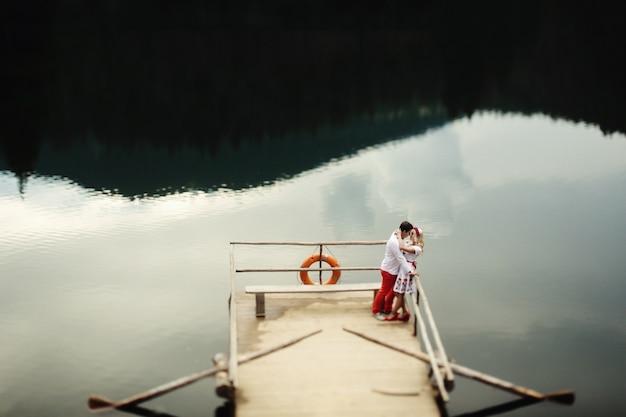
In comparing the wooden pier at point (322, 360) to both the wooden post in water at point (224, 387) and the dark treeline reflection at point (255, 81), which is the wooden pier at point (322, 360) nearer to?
the wooden post in water at point (224, 387)

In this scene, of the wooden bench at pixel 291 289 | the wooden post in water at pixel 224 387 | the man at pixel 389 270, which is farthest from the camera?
the wooden bench at pixel 291 289

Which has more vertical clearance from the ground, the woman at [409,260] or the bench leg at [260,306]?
the woman at [409,260]

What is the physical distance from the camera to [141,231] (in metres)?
26.9

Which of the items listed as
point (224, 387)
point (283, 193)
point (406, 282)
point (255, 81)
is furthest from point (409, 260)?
point (255, 81)

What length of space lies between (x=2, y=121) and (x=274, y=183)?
81.8 feet

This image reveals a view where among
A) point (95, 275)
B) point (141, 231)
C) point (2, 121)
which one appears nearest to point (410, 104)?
point (2, 121)

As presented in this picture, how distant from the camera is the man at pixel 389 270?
1397cm

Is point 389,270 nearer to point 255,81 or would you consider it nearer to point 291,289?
point 291,289

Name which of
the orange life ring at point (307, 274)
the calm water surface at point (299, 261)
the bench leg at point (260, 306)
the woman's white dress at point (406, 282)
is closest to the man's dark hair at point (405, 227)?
the woman's white dress at point (406, 282)

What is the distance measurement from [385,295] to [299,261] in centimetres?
830

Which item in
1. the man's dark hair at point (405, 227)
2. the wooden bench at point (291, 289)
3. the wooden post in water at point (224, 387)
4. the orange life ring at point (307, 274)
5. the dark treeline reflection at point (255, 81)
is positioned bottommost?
the wooden post in water at point (224, 387)

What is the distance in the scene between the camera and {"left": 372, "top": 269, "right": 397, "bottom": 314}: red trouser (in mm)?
14484

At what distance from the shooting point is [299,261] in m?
23.0

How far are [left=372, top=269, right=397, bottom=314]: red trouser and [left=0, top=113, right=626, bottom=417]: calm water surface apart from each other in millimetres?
2390
